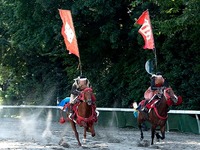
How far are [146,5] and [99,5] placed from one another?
2.37m

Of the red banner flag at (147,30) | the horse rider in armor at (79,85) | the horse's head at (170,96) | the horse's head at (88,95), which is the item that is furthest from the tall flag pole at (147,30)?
the horse's head at (88,95)

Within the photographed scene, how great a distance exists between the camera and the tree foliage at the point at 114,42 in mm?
24312

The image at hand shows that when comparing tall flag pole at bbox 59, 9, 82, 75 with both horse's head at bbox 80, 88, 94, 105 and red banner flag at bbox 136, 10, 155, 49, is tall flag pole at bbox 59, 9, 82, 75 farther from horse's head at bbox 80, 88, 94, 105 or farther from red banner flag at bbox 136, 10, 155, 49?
horse's head at bbox 80, 88, 94, 105

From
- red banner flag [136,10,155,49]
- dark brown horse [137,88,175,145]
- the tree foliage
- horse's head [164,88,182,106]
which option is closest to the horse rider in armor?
dark brown horse [137,88,175,145]

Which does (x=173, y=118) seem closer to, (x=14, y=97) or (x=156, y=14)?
(x=156, y=14)

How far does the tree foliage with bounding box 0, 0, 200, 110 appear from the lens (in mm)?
24312

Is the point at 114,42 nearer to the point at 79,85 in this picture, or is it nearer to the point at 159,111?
the point at 79,85

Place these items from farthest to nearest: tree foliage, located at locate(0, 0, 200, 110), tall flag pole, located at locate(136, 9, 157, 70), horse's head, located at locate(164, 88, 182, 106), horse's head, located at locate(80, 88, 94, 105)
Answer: tree foliage, located at locate(0, 0, 200, 110), tall flag pole, located at locate(136, 9, 157, 70), horse's head, located at locate(80, 88, 94, 105), horse's head, located at locate(164, 88, 182, 106)

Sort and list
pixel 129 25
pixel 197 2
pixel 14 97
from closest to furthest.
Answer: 1. pixel 197 2
2. pixel 129 25
3. pixel 14 97

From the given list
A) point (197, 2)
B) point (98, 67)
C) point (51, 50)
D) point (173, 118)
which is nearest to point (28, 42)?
point (51, 50)

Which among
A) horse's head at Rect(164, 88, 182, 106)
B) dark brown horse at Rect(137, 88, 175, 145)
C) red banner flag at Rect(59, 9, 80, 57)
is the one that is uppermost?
red banner flag at Rect(59, 9, 80, 57)

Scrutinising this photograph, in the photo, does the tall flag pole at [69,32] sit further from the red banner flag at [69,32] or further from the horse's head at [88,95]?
the horse's head at [88,95]

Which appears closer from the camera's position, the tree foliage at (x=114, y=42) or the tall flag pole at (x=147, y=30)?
the tall flag pole at (x=147, y=30)

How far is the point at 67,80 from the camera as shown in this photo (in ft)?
125
